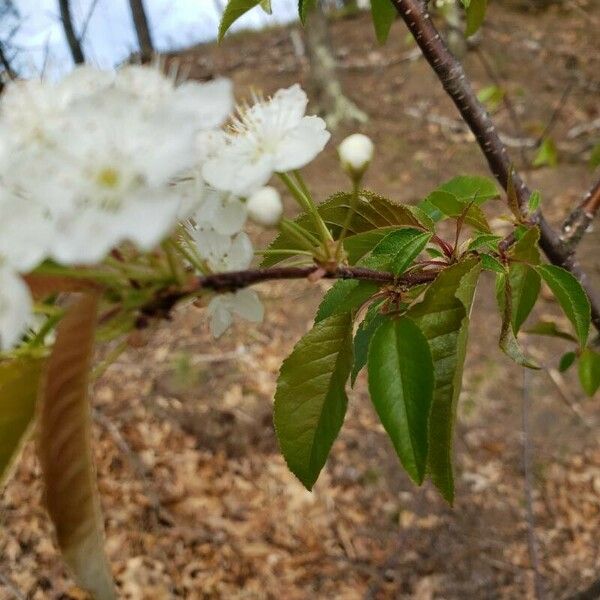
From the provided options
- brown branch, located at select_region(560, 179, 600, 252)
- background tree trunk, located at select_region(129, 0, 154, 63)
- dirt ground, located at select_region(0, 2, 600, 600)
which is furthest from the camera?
background tree trunk, located at select_region(129, 0, 154, 63)

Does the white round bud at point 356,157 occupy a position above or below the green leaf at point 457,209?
above

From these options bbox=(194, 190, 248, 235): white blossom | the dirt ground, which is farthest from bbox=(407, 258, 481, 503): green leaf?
the dirt ground

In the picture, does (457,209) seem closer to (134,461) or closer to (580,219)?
(580,219)

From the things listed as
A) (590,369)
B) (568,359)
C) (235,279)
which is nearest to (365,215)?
(235,279)

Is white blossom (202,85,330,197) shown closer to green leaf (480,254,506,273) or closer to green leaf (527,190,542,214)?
green leaf (480,254,506,273)

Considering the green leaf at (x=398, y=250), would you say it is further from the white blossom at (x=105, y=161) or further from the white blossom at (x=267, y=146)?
the white blossom at (x=105, y=161)

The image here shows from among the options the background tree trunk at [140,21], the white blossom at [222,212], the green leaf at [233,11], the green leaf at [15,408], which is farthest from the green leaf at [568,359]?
the background tree trunk at [140,21]

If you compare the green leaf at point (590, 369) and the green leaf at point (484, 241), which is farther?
the green leaf at point (590, 369)
